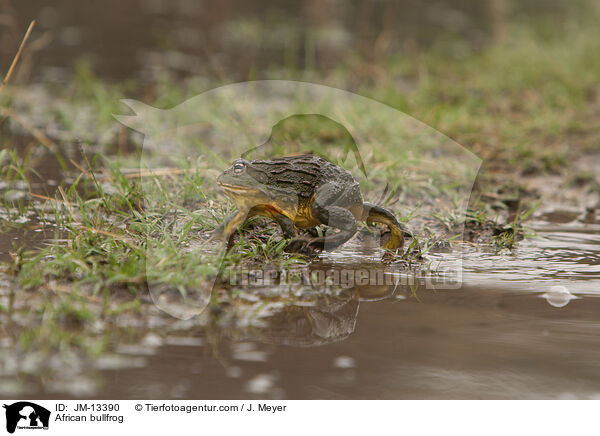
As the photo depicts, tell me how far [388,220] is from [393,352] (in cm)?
113

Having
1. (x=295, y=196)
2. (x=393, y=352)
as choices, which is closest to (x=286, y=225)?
(x=295, y=196)

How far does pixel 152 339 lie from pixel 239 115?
3857mm

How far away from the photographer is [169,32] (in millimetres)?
10594

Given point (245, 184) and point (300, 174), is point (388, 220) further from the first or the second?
point (245, 184)

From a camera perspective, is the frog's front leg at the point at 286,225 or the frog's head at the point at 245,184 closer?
the frog's head at the point at 245,184

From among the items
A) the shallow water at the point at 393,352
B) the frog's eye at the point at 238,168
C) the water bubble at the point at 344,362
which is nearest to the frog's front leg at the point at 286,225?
the frog's eye at the point at 238,168

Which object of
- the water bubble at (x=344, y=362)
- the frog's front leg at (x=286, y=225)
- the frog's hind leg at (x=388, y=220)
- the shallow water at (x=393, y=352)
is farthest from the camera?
the frog's hind leg at (x=388, y=220)

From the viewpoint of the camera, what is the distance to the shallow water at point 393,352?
254 centimetres

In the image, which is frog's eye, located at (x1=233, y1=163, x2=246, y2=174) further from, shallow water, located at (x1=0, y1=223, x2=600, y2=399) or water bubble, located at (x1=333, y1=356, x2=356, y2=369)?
water bubble, located at (x1=333, y1=356, x2=356, y2=369)

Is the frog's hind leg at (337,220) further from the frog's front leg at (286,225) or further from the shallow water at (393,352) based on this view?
the shallow water at (393,352)

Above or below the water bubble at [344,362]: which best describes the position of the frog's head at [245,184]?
above

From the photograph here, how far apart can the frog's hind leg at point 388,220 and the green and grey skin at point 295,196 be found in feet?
0.29

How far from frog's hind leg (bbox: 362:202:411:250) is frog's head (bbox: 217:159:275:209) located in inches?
23.3

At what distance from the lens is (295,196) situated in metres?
3.56
